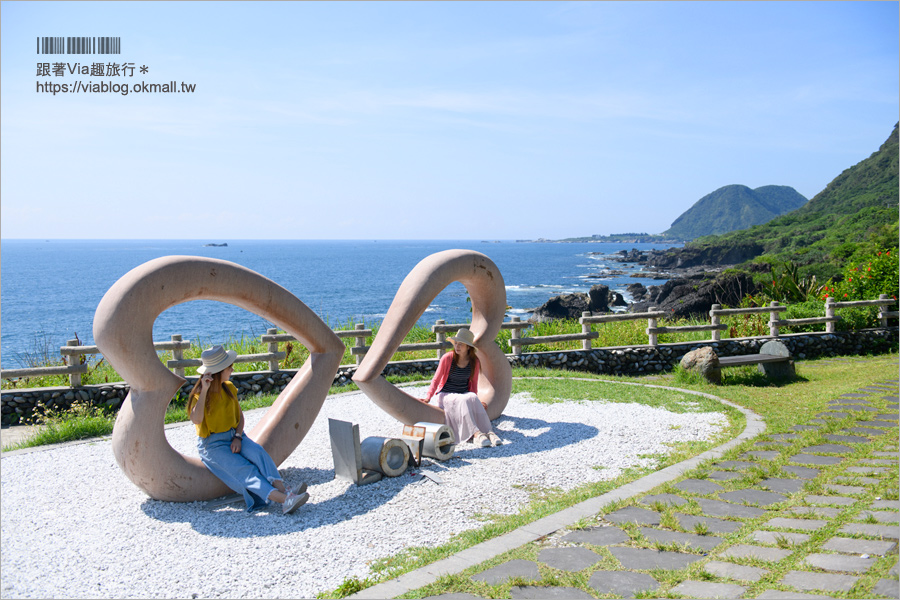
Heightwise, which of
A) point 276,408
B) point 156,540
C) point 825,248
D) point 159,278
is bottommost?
point 156,540

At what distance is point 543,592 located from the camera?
413 centimetres

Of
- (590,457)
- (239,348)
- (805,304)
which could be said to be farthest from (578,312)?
(590,457)

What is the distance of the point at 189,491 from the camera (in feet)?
19.8

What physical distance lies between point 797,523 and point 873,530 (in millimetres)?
492

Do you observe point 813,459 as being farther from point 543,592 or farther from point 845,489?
point 543,592

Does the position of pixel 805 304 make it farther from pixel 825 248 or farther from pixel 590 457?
pixel 825 248

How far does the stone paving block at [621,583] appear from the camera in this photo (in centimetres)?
413

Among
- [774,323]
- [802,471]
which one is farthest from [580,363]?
[802,471]

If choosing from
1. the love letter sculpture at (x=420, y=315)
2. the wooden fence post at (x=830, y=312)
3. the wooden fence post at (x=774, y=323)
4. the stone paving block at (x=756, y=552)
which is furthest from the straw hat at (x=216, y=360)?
the wooden fence post at (x=830, y=312)

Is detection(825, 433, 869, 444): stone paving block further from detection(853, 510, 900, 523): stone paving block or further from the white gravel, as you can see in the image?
detection(853, 510, 900, 523): stone paving block

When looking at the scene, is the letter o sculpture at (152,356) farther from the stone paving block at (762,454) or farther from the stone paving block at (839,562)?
the stone paving block at (762,454)

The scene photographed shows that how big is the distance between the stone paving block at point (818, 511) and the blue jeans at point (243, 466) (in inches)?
172

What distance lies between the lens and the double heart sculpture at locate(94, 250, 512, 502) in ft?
19.1

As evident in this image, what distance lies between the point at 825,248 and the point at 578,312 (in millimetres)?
23850
